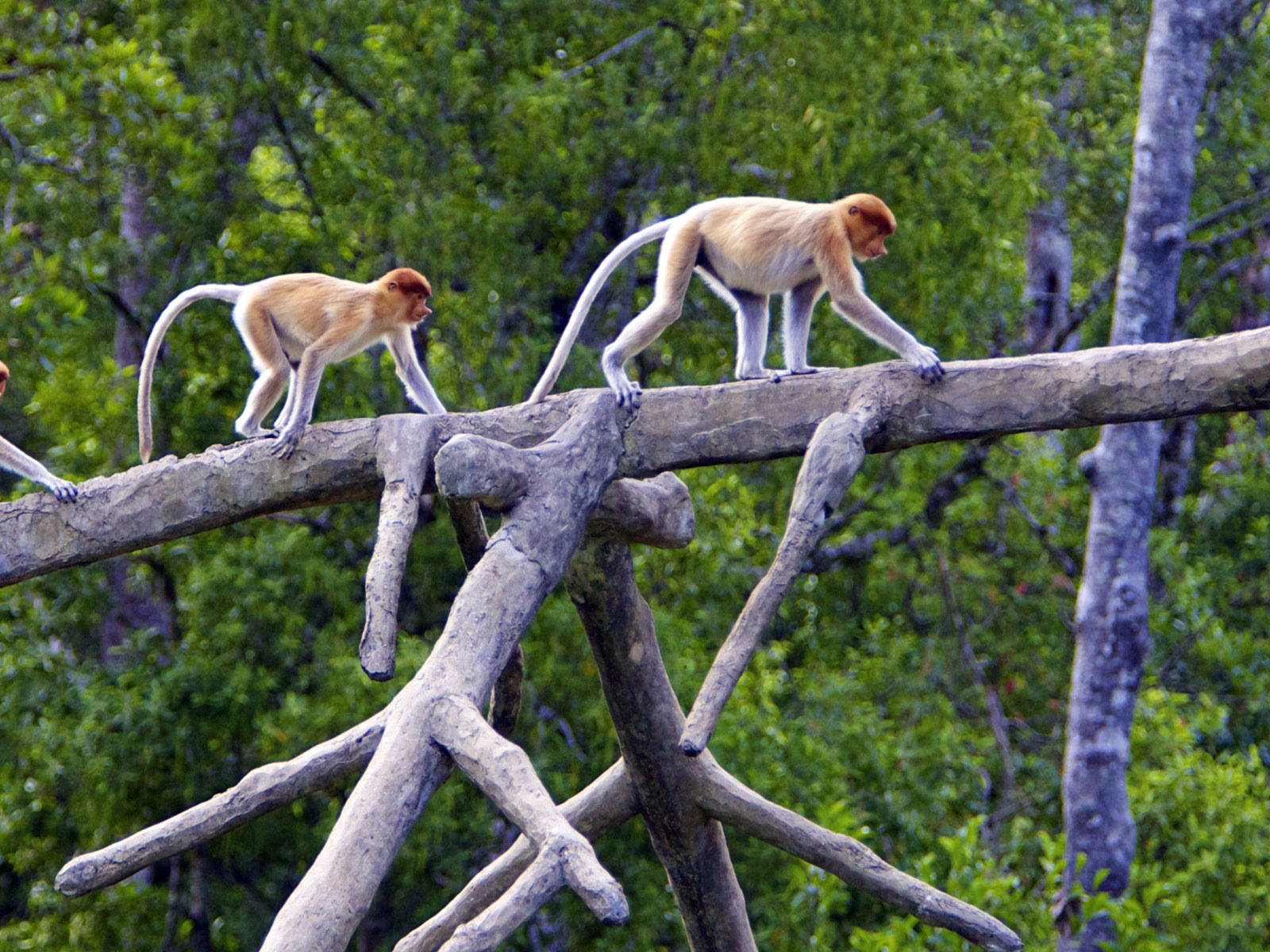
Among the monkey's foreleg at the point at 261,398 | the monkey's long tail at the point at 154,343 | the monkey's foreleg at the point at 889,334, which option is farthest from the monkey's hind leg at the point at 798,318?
the monkey's long tail at the point at 154,343

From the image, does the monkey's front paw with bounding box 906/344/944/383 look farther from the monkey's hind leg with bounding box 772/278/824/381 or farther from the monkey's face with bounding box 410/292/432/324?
the monkey's face with bounding box 410/292/432/324

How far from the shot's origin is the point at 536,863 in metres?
1.86

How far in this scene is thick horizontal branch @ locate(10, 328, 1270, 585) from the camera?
2.80 meters

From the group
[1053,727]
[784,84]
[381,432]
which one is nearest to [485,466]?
[381,432]

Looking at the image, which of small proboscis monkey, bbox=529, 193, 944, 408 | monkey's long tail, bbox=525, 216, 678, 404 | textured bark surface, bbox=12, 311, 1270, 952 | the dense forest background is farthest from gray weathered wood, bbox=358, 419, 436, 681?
the dense forest background

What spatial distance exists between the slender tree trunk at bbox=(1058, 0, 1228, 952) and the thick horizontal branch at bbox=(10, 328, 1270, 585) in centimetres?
354

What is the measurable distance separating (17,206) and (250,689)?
7.95 ft

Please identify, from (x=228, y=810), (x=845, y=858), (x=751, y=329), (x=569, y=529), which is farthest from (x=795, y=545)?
(x=751, y=329)

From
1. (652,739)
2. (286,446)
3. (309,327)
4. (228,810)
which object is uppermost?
(309,327)

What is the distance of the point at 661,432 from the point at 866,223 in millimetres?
913

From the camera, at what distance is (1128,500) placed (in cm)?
630

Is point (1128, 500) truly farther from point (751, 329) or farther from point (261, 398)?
point (261, 398)

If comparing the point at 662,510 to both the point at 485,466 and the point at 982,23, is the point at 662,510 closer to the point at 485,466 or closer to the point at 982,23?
the point at 485,466

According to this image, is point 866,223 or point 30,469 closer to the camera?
point 866,223
